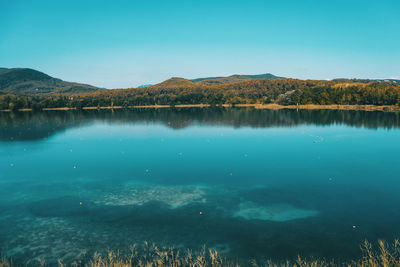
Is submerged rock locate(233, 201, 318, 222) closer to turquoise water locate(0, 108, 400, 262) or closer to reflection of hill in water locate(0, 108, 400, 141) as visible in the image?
turquoise water locate(0, 108, 400, 262)

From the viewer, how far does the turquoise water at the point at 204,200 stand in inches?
516

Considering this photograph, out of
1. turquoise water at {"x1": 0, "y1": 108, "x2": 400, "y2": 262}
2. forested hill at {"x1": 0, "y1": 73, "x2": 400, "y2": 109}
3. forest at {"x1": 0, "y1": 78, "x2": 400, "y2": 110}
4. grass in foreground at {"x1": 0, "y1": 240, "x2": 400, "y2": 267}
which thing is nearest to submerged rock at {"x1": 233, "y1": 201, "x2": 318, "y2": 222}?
turquoise water at {"x1": 0, "y1": 108, "x2": 400, "y2": 262}

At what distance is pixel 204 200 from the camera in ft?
60.6

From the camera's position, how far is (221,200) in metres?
18.4

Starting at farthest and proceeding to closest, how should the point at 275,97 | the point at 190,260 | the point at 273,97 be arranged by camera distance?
the point at 275,97
the point at 273,97
the point at 190,260

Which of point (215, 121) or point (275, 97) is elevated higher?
point (275, 97)

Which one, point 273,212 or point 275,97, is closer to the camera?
point 273,212

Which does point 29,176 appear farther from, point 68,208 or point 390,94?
point 390,94

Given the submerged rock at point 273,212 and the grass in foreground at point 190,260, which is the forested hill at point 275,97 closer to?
the submerged rock at point 273,212

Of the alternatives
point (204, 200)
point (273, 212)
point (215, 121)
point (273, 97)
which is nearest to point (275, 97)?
point (273, 97)

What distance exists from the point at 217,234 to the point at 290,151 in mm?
23812

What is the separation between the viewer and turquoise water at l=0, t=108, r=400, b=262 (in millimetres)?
13109

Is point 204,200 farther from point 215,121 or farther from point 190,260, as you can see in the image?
point 215,121

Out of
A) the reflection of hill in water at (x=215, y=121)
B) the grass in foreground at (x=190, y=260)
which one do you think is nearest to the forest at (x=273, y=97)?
the reflection of hill in water at (x=215, y=121)
